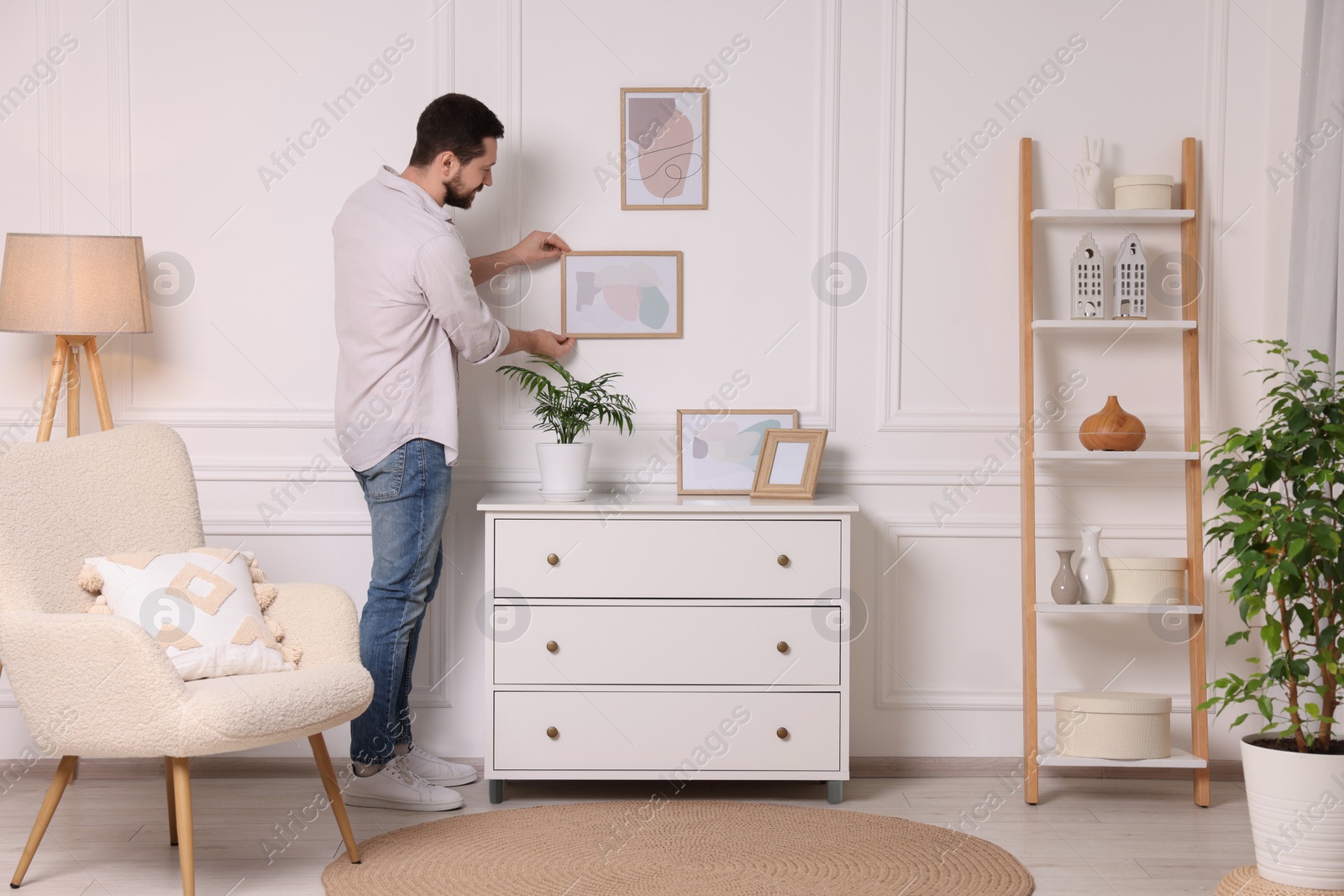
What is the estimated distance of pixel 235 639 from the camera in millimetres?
2266

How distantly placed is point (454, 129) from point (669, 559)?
1228 mm

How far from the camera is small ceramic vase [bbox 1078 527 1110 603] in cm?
287

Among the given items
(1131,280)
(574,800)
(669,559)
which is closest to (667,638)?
(669,559)

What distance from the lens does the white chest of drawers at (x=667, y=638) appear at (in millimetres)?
2686

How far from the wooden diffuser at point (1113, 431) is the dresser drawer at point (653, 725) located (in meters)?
1.01

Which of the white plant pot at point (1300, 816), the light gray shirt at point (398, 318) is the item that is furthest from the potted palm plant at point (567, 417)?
the white plant pot at point (1300, 816)

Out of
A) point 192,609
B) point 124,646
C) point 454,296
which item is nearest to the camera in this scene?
point 124,646

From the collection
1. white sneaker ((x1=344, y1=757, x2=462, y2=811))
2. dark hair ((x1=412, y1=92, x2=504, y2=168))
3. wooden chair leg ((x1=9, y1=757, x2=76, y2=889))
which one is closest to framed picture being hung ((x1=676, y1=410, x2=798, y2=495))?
dark hair ((x1=412, y1=92, x2=504, y2=168))

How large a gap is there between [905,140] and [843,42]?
330 millimetres

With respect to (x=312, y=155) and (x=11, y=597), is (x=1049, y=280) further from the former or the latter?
(x=11, y=597)

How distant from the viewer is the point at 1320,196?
2.71 meters

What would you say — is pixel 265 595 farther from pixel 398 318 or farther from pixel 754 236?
pixel 754 236

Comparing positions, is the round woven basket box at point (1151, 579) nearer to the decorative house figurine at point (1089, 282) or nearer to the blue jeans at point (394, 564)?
the decorative house figurine at point (1089, 282)

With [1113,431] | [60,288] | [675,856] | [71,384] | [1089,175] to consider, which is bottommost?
[675,856]
